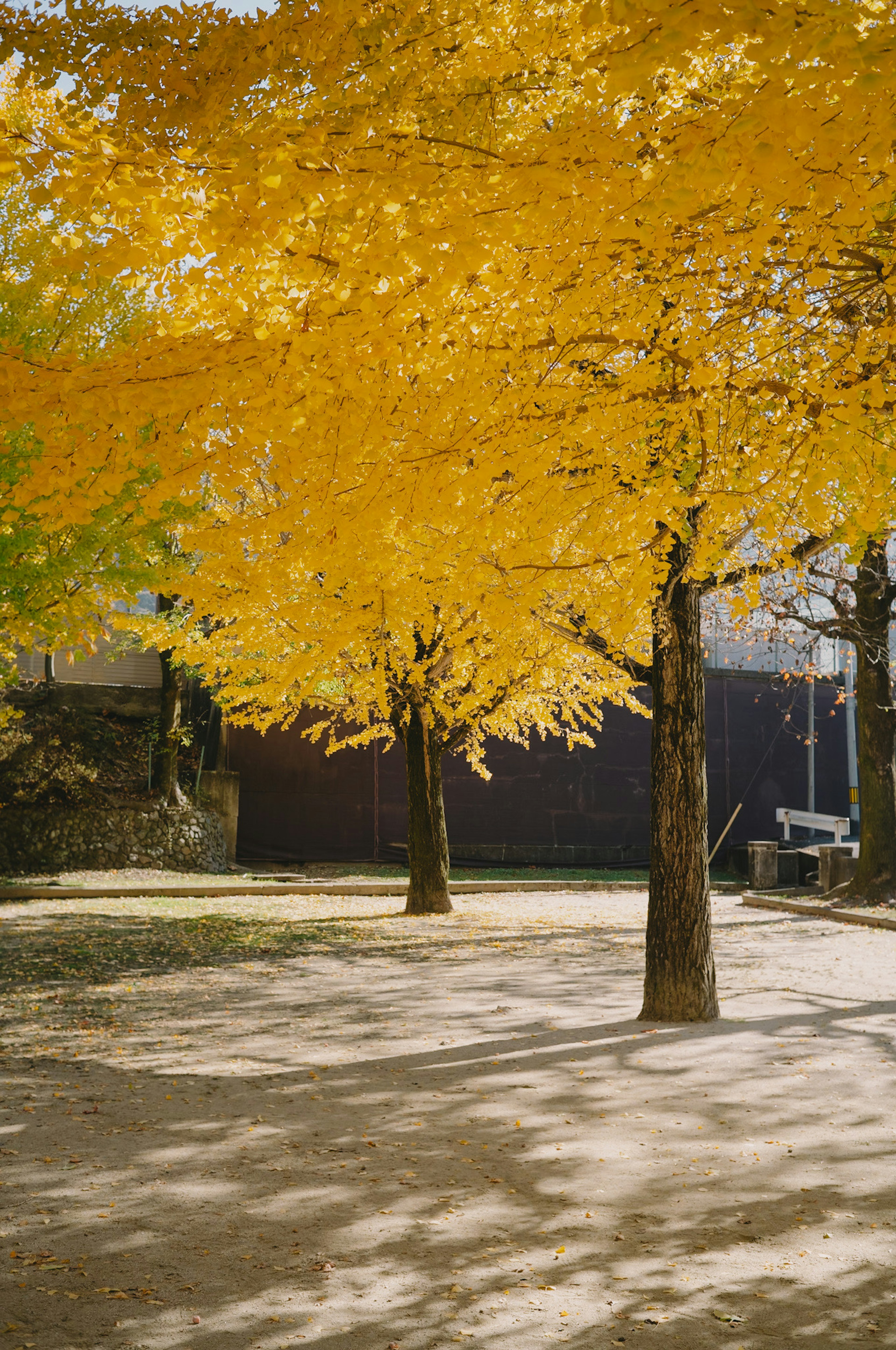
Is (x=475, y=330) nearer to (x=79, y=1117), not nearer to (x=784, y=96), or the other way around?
(x=784, y=96)

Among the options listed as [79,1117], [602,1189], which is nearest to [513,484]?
[602,1189]

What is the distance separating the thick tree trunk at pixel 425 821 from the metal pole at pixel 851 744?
13.1 metres

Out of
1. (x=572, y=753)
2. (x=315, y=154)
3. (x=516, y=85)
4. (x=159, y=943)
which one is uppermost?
(x=516, y=85)

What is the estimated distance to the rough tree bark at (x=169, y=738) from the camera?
18.6m

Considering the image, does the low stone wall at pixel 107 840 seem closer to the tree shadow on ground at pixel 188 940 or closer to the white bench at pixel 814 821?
the tree shadow on ground at pixel 188 940

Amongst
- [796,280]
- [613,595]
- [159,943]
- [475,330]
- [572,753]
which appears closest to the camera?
[475,330]

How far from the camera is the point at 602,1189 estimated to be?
165 inches

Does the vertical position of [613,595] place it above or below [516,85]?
below

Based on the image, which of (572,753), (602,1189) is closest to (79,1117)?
(602,1189)

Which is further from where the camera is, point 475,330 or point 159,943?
point 159,943

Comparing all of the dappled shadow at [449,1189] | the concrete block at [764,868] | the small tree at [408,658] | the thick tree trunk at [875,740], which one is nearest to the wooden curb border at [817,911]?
the thick tree trunk at [875,740]

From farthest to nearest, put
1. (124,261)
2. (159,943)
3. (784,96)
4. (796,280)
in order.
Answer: (159,943), (796,280), (124,261), (784,96)

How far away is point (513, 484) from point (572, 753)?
1663cm

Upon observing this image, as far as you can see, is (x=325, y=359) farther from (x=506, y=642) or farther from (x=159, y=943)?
(x=159, y=943)
